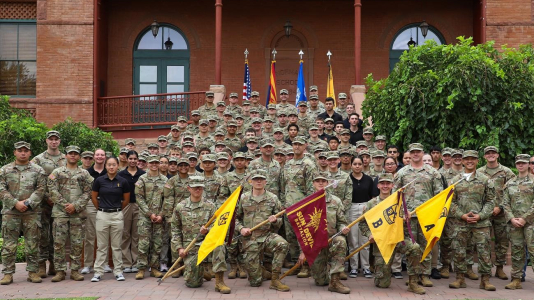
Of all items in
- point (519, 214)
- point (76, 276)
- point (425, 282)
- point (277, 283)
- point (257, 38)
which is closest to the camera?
point (277, 283)

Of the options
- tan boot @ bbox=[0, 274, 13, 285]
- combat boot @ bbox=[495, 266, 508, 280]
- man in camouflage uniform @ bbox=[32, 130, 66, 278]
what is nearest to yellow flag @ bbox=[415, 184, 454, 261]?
combat boot @ bbox=[495, 266, 508, 280]

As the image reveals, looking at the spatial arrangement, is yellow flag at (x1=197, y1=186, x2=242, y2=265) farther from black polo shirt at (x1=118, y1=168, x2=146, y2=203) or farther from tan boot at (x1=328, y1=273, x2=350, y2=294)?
black polo shirt at (x1=118, y1=168, x2=146, y2=203)

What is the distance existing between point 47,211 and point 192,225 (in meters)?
2.61

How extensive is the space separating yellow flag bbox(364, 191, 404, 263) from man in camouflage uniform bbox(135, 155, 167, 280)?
3.41 m

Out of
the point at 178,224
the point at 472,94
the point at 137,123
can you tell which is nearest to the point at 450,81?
the point at 472,94

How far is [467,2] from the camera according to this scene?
21562 millimetres

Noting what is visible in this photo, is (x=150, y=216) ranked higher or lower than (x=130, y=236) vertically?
higher

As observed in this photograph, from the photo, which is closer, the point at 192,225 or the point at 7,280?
the point at 192,225

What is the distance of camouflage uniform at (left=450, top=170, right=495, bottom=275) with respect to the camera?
9414 millimetres

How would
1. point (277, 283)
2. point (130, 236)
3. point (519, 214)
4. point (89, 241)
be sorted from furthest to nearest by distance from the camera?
point (130, 236) < point (89, 241) < point (519, 214) < point (277, 283)

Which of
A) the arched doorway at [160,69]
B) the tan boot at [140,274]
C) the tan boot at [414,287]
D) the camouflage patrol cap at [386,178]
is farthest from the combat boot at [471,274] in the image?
the arched doorway at [160,69]

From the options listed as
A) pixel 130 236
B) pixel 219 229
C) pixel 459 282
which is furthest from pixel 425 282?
pixel 130 236

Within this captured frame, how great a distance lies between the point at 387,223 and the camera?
29.8 feet

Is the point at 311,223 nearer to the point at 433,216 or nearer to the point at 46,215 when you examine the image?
the point at 433,216
